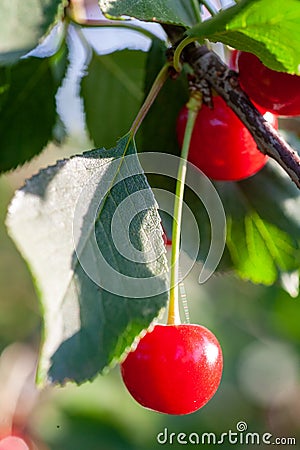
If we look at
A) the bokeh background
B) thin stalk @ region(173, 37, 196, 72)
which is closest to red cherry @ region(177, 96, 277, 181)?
thin stalk @ region(173, 37, 196, 72)

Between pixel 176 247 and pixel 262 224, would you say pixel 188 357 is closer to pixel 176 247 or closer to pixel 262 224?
pixel 176 247

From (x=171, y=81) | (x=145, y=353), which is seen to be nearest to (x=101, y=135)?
(x=171, y=81)

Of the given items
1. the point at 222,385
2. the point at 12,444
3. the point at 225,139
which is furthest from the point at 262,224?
the point at 222,385

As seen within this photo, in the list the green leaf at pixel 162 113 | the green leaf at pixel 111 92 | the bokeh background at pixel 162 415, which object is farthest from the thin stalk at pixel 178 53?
the bokeh background at pixel 162 415

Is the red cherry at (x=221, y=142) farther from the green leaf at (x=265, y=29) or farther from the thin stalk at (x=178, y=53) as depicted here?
the green leaf at (x=265, y=29)

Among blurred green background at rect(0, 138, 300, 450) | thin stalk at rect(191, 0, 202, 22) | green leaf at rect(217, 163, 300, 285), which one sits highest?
thin stalk at rect(191, 0, 202, 22)

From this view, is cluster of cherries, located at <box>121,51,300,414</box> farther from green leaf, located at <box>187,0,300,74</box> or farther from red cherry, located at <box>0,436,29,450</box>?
red cherry, located at <box>0,436,29,450</box>

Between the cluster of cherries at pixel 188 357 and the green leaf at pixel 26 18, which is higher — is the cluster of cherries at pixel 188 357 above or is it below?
below
